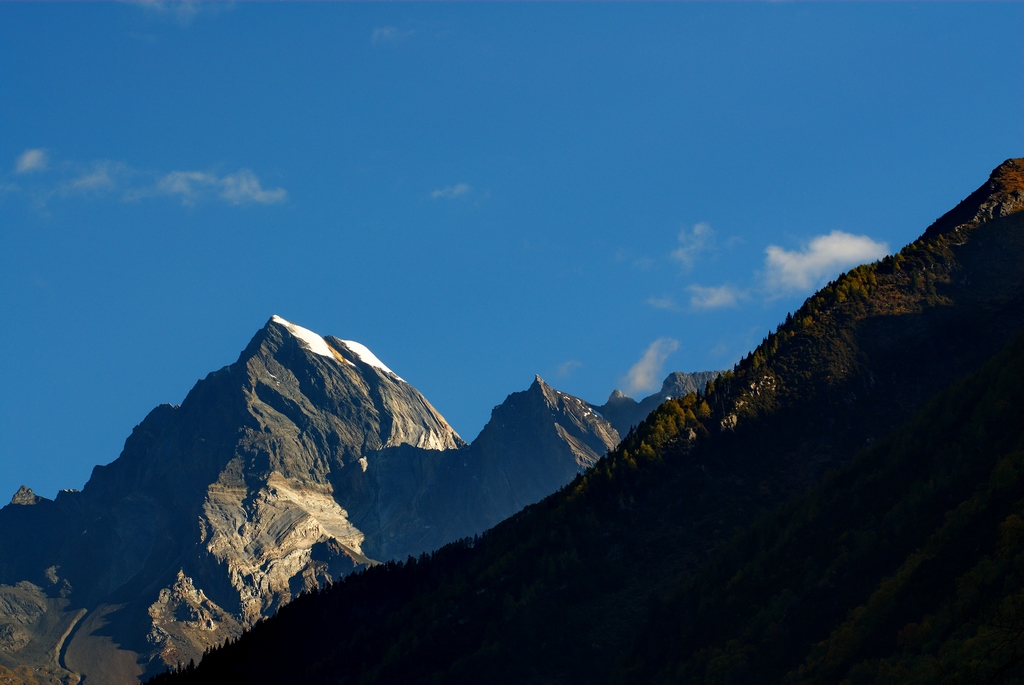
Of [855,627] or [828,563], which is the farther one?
[828,563]

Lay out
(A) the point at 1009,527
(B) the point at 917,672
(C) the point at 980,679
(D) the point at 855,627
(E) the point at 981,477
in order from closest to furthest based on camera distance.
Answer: (C) the point at 980,679, (B) the point at 917,672, (A) the point at 1009,527, (D) the point at 855,627, (E) the point at 981,477

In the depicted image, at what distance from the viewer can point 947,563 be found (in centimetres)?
17088

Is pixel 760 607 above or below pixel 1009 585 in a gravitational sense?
above

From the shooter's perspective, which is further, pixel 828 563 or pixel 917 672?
pixel 828 563

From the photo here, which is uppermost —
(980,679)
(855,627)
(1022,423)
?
(1022,423)

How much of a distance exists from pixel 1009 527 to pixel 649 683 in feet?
→ 212

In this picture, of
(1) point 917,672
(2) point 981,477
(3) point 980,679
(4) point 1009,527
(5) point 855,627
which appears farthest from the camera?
A: (2) point 981,477

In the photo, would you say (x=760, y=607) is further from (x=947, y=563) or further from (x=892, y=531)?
(x=947, y=563)

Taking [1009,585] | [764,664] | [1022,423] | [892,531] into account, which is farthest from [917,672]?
[1022,423]

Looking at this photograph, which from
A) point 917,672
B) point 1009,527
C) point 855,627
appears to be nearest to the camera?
point 917,672

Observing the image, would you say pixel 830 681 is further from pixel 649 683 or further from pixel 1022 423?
pixel 1022 423

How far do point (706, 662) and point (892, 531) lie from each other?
3540cm

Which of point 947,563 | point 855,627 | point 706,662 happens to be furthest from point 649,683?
point 947,563

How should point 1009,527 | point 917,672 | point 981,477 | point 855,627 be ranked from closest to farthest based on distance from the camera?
1. point 917,672
2. point 1009,527
3. point 855,627
4. point 981,477
